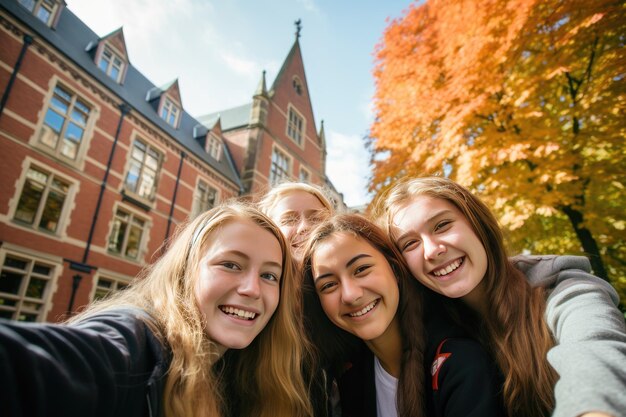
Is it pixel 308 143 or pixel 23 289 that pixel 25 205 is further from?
pixel 308 143

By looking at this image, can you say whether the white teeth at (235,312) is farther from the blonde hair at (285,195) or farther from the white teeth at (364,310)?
the blonde hair at (285,195)

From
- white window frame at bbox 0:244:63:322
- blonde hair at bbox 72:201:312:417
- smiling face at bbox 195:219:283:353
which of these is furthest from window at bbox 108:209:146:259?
smiling face at bbox 195:219:283:353

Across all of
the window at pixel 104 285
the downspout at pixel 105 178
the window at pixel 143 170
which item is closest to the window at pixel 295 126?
the window at pixel 143 170

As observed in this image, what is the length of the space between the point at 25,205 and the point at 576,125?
13.0 meters

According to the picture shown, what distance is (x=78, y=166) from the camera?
33.3ft

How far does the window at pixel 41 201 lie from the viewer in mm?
8867

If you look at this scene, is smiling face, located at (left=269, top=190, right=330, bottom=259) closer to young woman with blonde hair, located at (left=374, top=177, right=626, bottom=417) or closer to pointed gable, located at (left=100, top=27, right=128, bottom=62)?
young woman with blonde hair, located at (left=374, top=177, right=626, bottom=417)

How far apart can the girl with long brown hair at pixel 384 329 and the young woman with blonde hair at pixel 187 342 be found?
31 centimetres

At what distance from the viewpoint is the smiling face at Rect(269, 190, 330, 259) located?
2.87 meters

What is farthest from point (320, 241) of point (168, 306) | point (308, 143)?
point (308, 143)

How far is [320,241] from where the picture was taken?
2.33 meters

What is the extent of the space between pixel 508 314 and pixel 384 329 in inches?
28.0

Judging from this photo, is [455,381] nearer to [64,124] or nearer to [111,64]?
[64,124]

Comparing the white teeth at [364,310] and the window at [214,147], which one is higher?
the window at [214,147]
